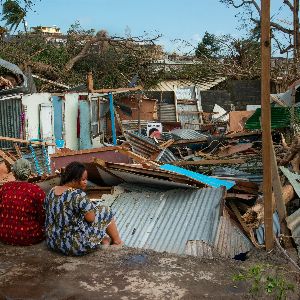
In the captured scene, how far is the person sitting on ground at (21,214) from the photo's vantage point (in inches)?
175

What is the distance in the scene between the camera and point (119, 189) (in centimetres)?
658

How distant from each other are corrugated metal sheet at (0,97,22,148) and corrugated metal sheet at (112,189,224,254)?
A: 7800 millimetres

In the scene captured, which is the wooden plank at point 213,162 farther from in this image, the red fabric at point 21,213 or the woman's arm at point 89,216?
the woman's arm at point 89,216

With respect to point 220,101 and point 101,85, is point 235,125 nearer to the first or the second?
point 220,101

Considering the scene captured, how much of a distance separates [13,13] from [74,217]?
24.0m

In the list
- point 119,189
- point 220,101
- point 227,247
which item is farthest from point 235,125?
point 227,247

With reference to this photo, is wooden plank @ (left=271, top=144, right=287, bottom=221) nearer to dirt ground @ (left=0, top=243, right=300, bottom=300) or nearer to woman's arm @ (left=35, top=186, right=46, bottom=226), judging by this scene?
dirt ground @ (left=0, top=243, right=300, bottom=300)

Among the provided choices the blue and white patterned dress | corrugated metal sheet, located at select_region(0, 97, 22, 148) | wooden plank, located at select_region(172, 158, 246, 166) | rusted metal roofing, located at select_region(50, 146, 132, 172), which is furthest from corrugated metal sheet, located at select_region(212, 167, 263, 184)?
corrugated metal sheet, located at select_region(0, 97, 22, 148)

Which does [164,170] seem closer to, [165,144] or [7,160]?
[165,144]

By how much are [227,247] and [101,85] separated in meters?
19.0

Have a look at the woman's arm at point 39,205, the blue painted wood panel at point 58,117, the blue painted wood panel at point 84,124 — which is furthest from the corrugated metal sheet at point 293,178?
the blue painted wood panel at point 84,124

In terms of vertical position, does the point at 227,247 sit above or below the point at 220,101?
below

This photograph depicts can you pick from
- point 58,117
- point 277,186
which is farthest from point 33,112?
point 277,186

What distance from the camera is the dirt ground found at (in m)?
3.43
